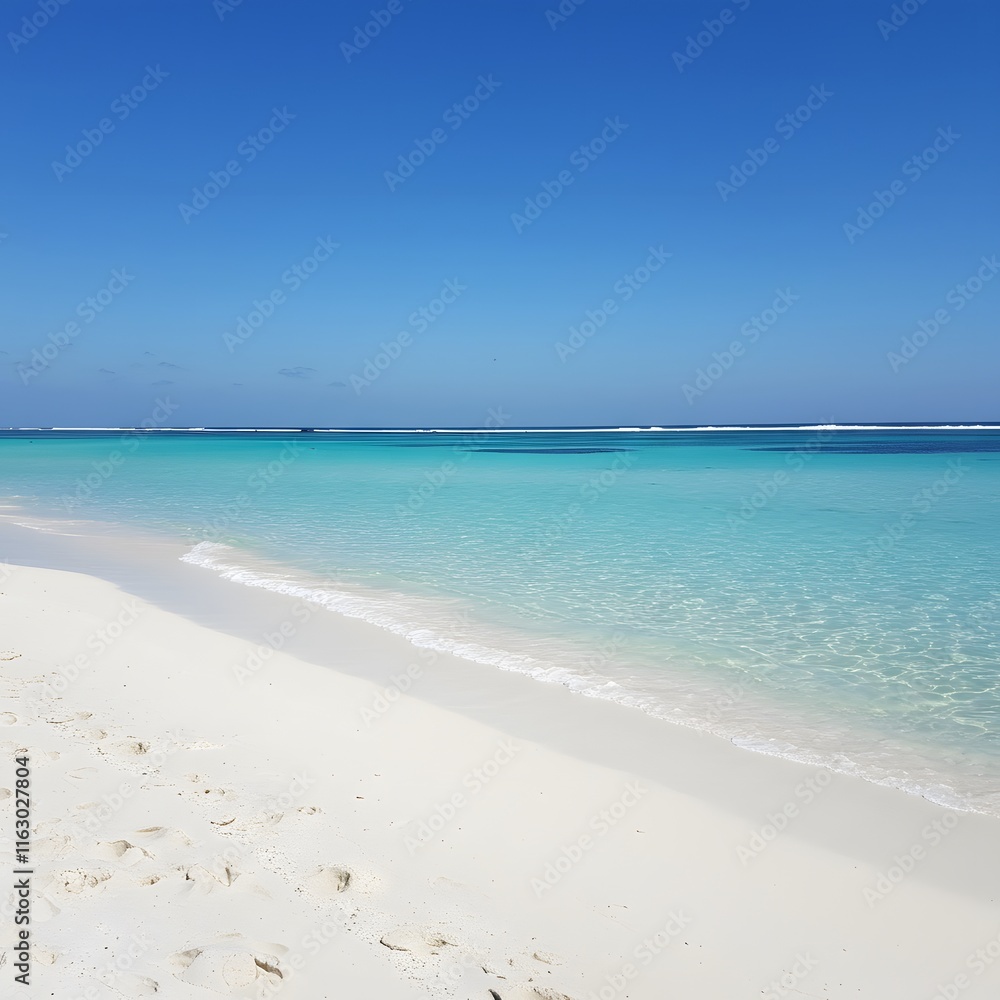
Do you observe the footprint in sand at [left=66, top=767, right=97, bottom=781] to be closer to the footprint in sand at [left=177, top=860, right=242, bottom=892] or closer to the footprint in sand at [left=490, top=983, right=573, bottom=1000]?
the footprint in sand at [left=177, top=860, right=242, bottom=892]

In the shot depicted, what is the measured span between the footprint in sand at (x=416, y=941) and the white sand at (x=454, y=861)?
0.01 m

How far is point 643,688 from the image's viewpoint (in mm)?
6453

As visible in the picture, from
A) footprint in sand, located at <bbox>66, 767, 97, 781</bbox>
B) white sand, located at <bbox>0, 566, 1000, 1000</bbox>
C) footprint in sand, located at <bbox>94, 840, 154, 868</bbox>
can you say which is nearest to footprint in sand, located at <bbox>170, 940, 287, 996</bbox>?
white sand, located at <bbox>0, 566, 1000, 1000</bbox>

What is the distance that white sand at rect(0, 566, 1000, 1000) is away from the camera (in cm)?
286

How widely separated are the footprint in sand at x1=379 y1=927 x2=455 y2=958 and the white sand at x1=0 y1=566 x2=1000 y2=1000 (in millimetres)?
11

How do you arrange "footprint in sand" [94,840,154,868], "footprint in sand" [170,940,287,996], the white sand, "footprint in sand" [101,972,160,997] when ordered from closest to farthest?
"footprint in sand" [101,972,160,997], "footprint in sand" [170,940,287,996], the white sand, "footprint in sand" [94,840,154,868]

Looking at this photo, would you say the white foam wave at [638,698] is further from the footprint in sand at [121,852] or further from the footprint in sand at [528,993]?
the footprint in sand at [121,852]

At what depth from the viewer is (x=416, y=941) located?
300 centimetres

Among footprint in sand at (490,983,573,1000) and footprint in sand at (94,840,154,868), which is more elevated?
footprint in sand at (94,840,154,868)

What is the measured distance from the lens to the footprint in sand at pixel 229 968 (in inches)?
103

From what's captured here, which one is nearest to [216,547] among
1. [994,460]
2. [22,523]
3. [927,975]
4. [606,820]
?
[22,523]

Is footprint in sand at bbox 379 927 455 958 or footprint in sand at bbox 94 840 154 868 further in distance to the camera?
footprint in sand at bbox 94 840 154 868

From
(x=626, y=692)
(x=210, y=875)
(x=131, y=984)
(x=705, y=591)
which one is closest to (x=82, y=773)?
(x=210, y=875)

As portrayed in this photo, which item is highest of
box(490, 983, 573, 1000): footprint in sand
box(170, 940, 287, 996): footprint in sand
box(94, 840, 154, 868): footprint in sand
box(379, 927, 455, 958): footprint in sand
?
box(94, 840, 154, 868): footprint in sand
